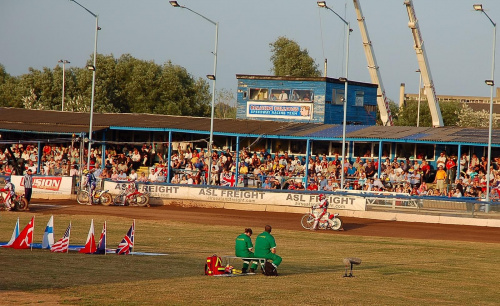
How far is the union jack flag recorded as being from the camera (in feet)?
149

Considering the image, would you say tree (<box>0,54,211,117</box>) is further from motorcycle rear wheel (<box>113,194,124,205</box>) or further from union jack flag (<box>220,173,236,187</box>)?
motorcycle rear wheel (<box>113,194,124,205</box>)

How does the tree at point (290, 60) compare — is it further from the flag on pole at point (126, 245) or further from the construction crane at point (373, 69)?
the flag on pole at point (126, 245)

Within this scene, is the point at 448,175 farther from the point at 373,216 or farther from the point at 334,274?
the point at 334,274

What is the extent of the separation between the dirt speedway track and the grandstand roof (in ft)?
29.9

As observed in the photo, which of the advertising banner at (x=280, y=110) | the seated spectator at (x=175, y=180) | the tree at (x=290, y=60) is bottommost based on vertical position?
the seated spectator at (x=175, y=180)


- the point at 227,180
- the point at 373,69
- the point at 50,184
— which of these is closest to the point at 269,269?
the point at 227,180

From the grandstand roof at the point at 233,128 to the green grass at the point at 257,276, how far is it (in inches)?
678

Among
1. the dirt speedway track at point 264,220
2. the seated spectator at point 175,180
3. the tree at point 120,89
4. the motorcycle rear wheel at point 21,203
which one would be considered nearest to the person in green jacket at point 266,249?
the dirt speedway track at point 264,220

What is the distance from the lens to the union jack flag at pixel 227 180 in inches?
1785

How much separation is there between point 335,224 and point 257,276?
15069 millimetres

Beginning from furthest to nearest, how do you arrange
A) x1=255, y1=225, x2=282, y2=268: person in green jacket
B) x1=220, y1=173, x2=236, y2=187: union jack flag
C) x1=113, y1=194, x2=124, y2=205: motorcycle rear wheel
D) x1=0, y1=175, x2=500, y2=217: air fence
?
1. x1=220, y1=173, x2=236, y2=187: union jack flag
2. x1=113, y1=194, x2=124, y2=205: motorcycle rear wheel
3. x1=0, y1=175, x2=500, y2=217: air fence
4. x1=255, y1=225, x2=282, y2=268: person in green jacket

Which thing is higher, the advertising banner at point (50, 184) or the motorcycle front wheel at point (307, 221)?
the advertising banner at point (50, 184)

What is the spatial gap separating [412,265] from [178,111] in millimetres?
72598

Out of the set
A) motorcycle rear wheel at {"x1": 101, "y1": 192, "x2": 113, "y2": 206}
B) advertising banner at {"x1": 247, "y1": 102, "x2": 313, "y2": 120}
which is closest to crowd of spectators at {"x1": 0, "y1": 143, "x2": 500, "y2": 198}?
motorcycle rear wheel at {"x1": 101, "y1": 192, "x2": 113, "y2": 206}
